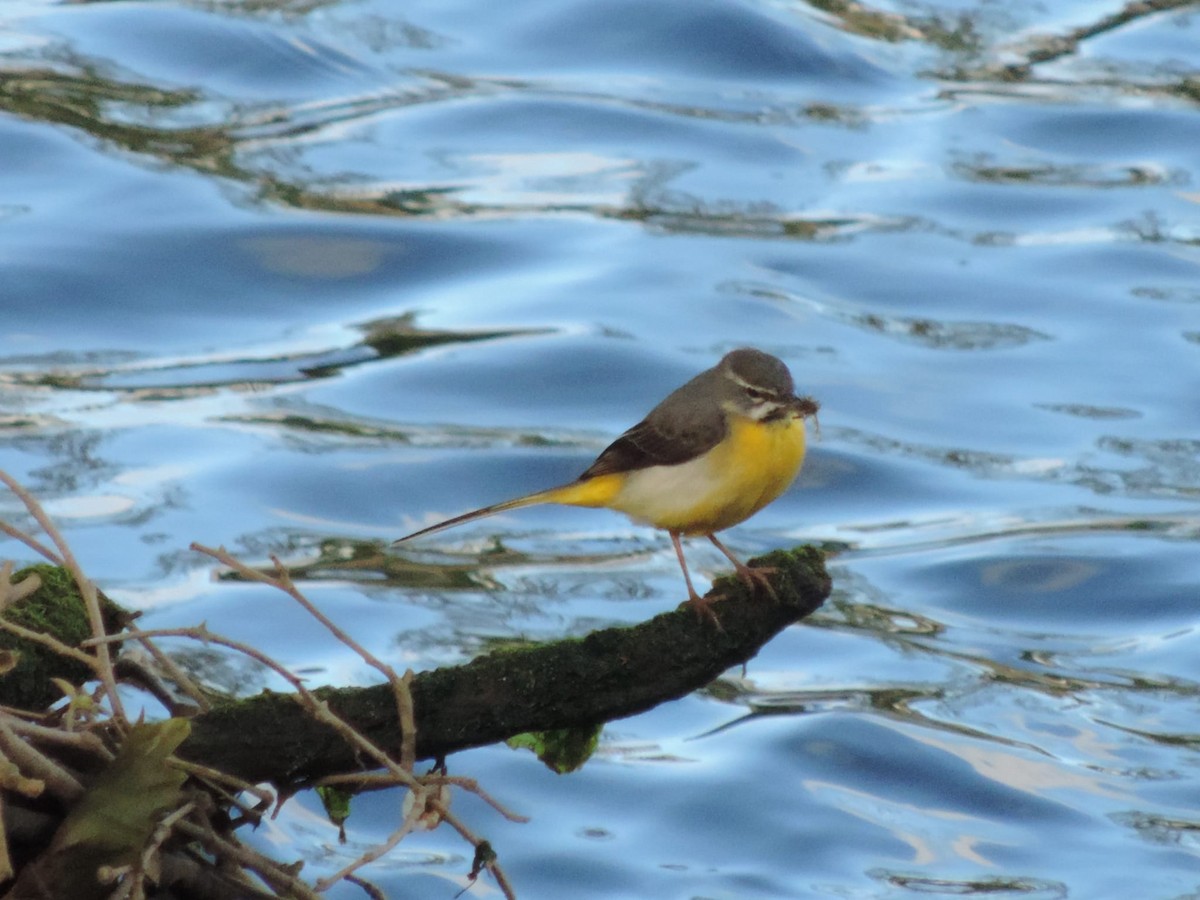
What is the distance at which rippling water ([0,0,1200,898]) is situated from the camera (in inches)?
342

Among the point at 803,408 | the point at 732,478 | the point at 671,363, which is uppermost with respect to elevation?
the point at 803,408

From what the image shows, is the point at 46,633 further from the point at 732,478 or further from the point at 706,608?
the point at 732,478

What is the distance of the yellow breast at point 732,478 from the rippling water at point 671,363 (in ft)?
6.43

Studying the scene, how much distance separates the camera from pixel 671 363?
1309cm

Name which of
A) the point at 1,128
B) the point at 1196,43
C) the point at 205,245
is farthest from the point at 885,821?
the point at 1196,43

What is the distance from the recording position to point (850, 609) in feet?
34.4

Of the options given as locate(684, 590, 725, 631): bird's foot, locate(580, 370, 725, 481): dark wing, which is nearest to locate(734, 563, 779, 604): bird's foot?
locate(684, 590, 725, 631): bird's foot

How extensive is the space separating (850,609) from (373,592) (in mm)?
2558

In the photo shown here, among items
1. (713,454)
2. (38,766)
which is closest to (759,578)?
(713,454)

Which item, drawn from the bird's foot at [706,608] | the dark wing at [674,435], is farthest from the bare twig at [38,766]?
the dark wing at [674,435]

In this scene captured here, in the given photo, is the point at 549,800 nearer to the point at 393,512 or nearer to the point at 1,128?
the point at 393,512

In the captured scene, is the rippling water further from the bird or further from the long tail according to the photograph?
the bird

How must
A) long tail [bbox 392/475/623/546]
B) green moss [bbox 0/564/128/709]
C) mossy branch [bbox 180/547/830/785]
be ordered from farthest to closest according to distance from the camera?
1. long tail [bbox 392/475/623/546]
2. green moss [bbox 0/564/128/709]
3. mossy branch [bbox 180/547/830/785]

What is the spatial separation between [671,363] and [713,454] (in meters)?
6.84
